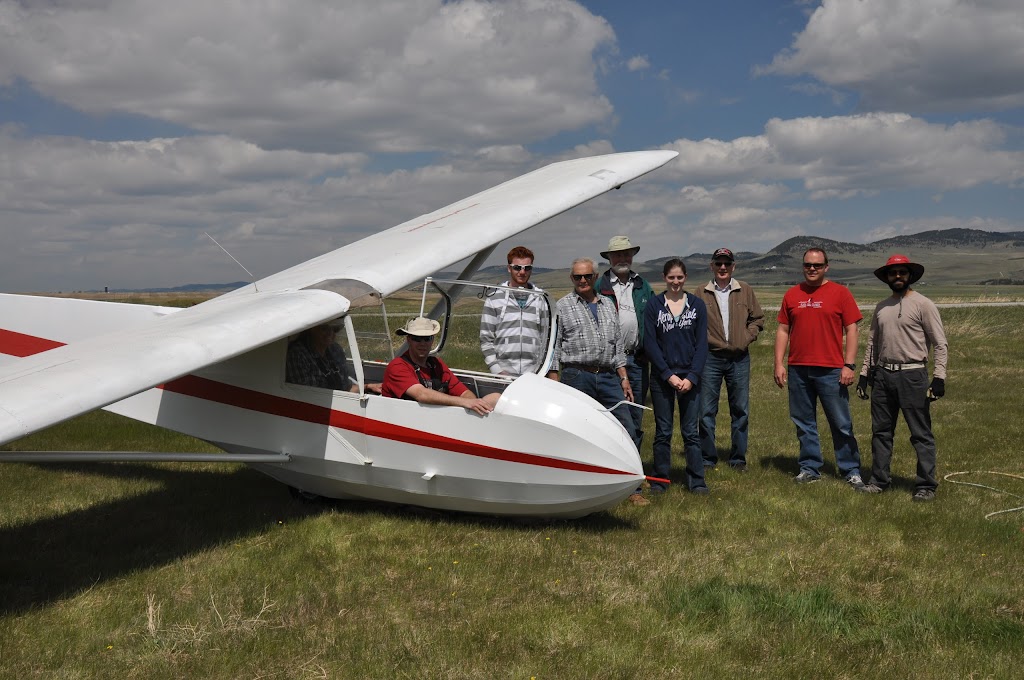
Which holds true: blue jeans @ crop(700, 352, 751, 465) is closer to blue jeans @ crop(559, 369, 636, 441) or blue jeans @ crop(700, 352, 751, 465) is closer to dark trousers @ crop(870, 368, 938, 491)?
dark trousers @ crop(870, 368, 938, 491)

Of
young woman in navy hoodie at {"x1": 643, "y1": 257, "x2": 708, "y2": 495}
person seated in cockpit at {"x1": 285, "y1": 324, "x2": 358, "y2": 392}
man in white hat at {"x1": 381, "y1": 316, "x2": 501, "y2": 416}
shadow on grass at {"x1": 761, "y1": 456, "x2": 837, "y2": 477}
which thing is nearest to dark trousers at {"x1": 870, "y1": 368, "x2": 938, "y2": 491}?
shadow on grass at {"x1": 761, "y1": 456, "x2": 837, "y2": 477}

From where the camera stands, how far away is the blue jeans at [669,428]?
7.16 m

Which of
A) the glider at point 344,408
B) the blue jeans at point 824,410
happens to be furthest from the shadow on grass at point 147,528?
the blue jeans at point 824,410

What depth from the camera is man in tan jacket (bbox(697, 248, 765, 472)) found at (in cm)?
803

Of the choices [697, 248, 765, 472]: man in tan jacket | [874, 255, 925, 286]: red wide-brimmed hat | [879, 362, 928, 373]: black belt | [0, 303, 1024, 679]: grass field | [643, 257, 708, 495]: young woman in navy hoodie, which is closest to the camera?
[0, 303, 1024, 679]: grass field

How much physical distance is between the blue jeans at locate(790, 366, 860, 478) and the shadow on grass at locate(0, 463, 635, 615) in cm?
253

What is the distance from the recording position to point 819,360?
7.35 meters

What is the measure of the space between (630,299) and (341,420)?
315 cm

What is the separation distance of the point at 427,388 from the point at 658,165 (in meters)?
5.08

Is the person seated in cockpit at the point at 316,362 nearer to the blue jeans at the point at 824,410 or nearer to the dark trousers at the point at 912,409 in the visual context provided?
the blue jeans at the point at 824,410

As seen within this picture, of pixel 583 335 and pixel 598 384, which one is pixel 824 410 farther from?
pixel 583 335

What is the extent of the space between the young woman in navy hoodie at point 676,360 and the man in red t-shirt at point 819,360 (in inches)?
38.4

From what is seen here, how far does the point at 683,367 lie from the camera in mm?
7117

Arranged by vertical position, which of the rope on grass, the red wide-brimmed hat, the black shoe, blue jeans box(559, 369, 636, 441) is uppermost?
the red wide-brimmed hat
